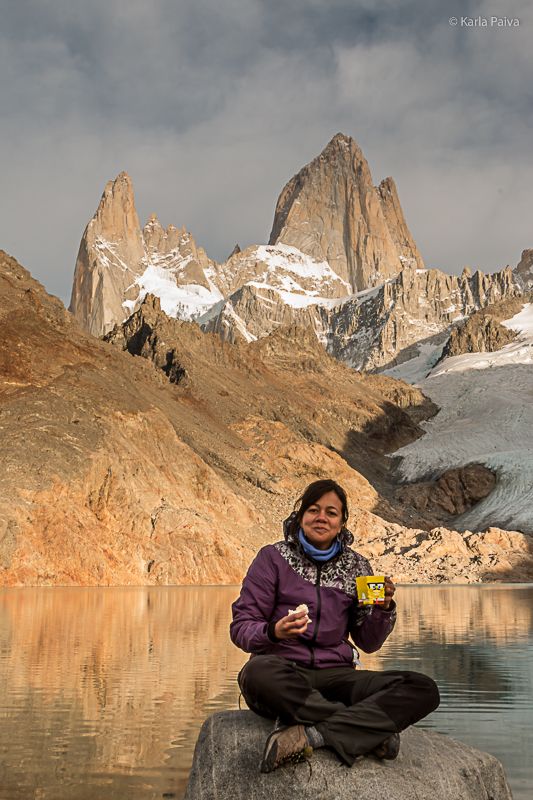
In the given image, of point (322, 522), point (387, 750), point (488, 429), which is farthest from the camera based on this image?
point (488, 429)

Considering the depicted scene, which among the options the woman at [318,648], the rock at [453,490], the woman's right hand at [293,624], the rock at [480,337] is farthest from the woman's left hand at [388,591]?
the rock at [480,337]

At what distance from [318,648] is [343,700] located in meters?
0.34

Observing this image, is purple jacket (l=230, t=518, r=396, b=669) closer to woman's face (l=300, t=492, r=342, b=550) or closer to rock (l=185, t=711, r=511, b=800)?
woman's face (l=300, t=492, r=342, b=550)

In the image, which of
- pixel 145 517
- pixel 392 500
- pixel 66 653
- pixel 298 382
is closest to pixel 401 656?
pixel 66 653

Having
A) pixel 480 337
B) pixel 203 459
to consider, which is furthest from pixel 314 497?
pixel 480 337

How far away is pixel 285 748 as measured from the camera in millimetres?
4953

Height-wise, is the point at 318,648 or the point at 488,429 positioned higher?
the point at 488,429

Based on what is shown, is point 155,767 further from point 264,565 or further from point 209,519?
point 209,519

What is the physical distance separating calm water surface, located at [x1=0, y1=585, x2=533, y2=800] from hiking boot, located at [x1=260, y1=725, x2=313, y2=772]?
5.06 ft

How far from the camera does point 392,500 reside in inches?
3649

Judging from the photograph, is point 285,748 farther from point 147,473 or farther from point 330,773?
point 147,473

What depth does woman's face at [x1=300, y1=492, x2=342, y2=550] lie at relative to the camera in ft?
19.8

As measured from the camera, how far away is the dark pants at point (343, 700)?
16.9 feet

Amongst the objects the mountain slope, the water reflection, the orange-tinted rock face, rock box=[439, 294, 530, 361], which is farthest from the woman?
rock box=[439, 294, 530, 361]
